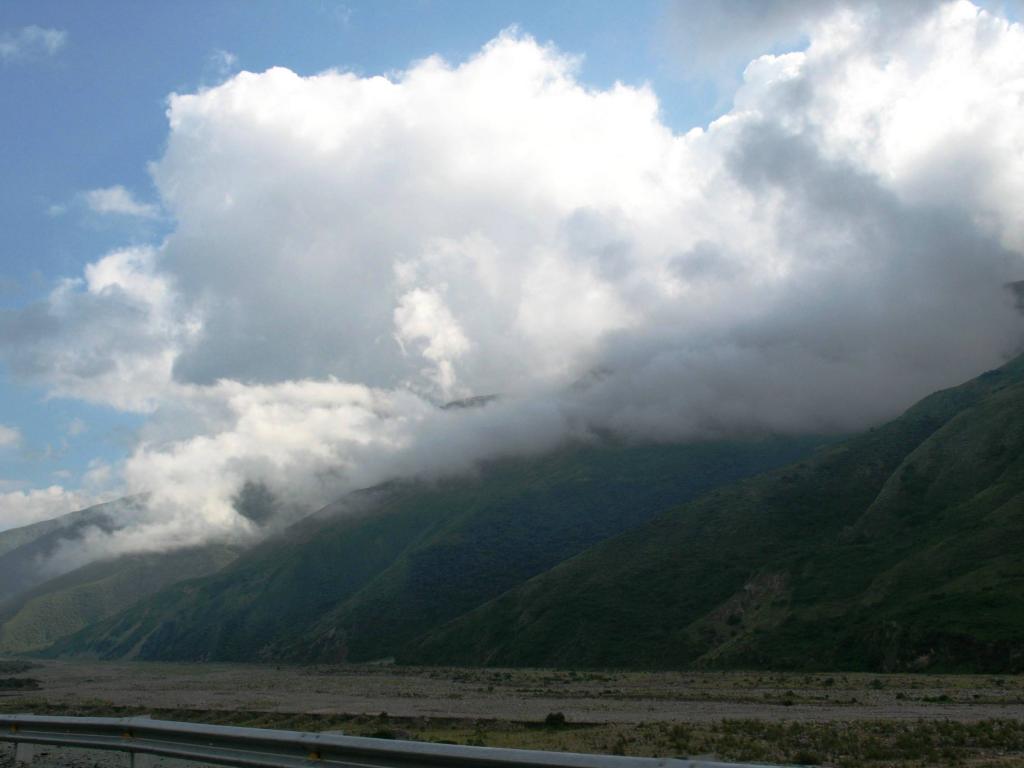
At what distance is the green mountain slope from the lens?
Answer: 300 ft

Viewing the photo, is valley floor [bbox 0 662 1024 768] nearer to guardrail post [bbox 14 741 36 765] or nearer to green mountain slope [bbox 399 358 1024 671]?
guardrail post [bbox 14 741 36 765]

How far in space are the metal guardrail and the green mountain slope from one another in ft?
267

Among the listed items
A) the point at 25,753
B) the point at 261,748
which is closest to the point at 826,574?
the point at 25,753

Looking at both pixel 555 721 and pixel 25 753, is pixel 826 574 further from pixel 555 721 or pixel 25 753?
pixel 25 753

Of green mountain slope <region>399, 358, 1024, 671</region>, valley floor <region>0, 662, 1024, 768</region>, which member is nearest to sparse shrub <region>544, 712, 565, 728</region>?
valley floor <region>0, 662, 1024, 768</region>

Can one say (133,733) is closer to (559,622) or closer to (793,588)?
(793,588)

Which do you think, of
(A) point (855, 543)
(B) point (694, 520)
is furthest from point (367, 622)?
(A) point (855, 543)

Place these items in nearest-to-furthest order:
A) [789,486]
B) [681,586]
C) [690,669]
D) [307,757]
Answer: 1. [307,757]
2. [690,669]
3. [681,586]
4. [789,486]

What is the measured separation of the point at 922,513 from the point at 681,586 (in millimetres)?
38291

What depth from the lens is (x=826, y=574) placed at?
121188 millimetres

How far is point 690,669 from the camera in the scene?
4304 inches

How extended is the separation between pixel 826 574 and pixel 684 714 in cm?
8229

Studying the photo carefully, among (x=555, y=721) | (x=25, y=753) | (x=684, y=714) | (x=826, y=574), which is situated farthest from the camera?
(x=826, y=574)

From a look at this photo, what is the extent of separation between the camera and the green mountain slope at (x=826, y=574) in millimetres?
91500
